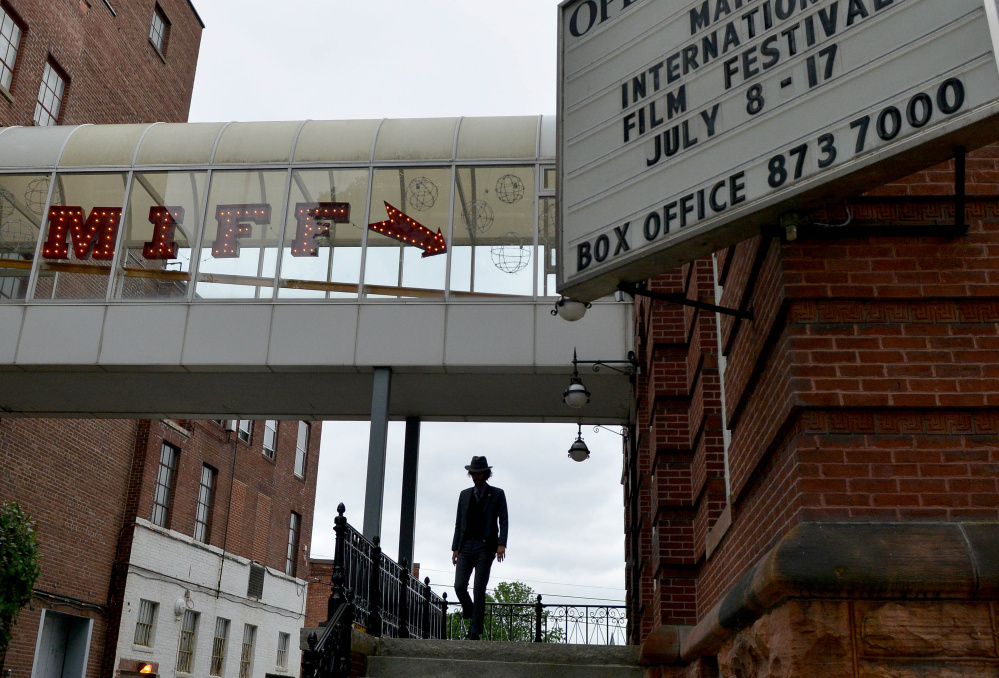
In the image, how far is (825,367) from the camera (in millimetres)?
3881

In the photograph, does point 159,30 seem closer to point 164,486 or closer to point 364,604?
point 164,486

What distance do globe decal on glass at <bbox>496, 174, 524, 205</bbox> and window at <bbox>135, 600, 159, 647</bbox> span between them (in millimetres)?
14787

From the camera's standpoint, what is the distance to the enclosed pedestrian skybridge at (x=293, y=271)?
13.7 meters

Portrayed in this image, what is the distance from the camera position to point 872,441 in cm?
376

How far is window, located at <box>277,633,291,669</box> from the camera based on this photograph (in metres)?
29.2

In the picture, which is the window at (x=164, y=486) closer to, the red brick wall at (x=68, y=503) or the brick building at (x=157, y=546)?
the brick building at (x=157, y=546)

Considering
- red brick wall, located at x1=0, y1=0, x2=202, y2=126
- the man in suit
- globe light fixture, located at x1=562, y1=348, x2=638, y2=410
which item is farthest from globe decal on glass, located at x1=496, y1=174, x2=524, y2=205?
red brick wall, located at x1=0, y1=0, x2=202, y2=126

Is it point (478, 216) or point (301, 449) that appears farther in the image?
point (301, 449)

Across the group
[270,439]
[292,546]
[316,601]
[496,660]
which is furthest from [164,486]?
[496,660]

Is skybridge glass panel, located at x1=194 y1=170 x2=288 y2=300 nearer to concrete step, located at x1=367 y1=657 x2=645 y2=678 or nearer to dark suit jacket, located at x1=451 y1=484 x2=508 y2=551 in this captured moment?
dark suit jacket, located at x1=451 y1=484 x2=508 y2=551

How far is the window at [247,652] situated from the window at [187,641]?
2584mm

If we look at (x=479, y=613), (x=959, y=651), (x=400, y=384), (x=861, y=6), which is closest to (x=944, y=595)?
(x=959, y=651)

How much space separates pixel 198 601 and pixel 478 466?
17.0 meters

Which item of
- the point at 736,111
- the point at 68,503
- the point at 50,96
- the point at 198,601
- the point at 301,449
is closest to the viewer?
the point at 736,111
